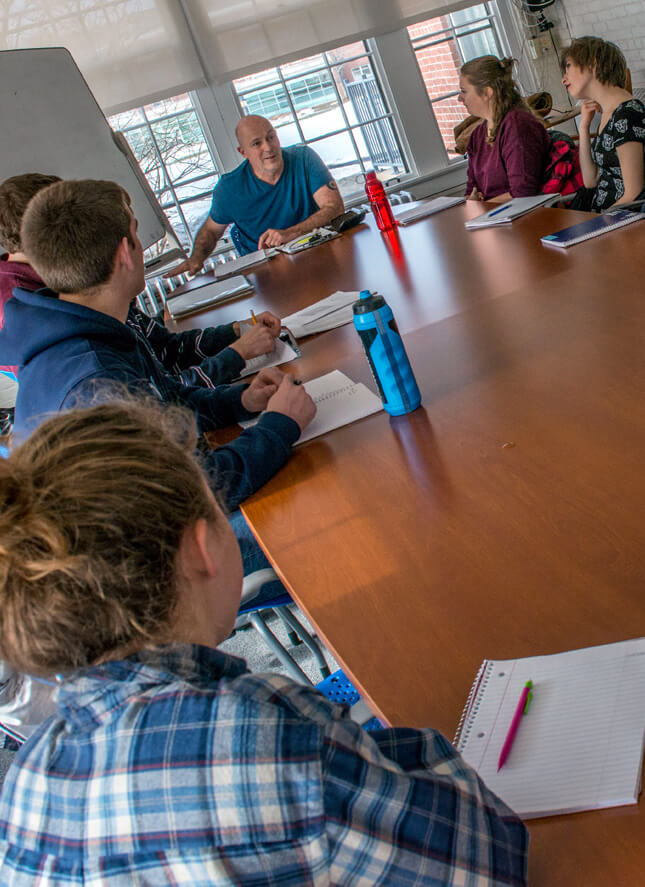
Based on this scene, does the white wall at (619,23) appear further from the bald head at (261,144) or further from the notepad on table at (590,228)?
the notepad on table at (590,228)

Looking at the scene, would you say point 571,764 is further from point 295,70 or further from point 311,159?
point 295,70

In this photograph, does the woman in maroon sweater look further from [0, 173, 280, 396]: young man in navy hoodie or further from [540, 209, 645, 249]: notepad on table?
[0, 173, 280, 396]: young man in navy hoodie

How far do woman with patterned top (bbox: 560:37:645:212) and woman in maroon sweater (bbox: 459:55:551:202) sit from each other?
243mm

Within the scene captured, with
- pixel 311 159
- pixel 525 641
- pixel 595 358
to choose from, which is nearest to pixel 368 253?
pixel 311 159

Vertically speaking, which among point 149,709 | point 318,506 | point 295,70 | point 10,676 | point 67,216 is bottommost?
point 10,676

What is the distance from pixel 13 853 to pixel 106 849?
93 mm

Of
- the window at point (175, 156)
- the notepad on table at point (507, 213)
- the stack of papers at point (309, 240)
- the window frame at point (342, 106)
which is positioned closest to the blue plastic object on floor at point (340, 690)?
the notepad on table at point (507, 213)

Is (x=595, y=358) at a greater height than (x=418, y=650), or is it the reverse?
(x=595, y=358)

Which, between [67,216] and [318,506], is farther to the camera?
[67,216]

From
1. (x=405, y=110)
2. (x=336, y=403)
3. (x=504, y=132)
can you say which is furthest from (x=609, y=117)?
(x=405, y=110)

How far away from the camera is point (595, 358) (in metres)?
1.42

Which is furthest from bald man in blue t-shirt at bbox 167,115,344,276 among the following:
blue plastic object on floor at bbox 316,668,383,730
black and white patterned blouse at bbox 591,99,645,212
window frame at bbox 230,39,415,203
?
blue plastic object on floor at bbox 316,668,383,730

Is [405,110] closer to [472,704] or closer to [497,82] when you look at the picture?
[497,82]

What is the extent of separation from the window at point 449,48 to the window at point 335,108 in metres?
0.31
